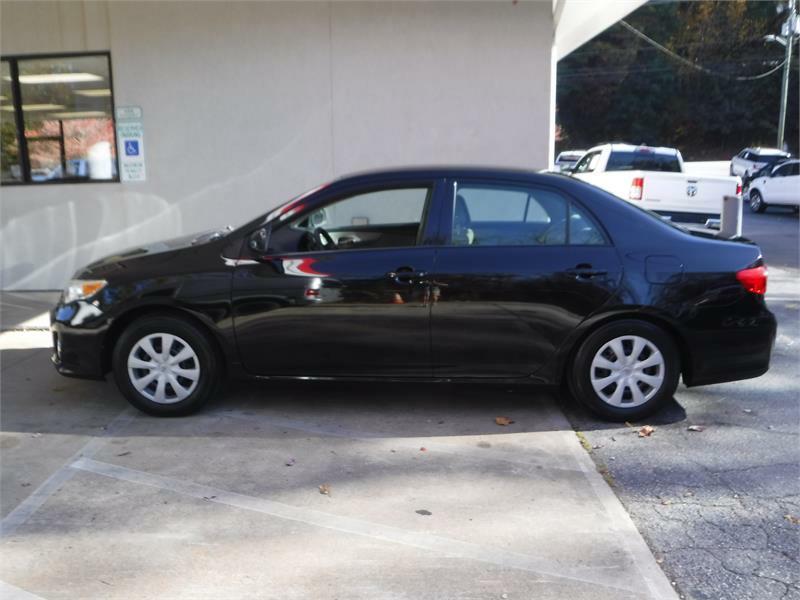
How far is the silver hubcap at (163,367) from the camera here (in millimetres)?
5004

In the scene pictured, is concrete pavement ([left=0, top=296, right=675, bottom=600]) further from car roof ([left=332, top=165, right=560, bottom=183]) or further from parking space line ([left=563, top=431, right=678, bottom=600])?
car roof ([left=332, top=165, right=560, bottom=183])

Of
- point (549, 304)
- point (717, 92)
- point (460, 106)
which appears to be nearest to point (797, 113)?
point (717, 92)

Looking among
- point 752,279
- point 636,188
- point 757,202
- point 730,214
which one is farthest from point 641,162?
point 752,279

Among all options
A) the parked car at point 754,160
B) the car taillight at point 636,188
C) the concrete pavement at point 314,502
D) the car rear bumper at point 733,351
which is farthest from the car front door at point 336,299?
the parked car at point 754,160

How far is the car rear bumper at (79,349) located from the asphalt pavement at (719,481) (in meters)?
3.22

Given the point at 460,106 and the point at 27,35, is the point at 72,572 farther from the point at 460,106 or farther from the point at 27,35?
the point at 27,35

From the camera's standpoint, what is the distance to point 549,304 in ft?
15.7

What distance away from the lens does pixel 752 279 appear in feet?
15.9

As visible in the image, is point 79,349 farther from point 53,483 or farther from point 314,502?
point 314,502

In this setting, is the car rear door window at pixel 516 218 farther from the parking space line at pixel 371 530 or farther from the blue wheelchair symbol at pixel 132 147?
the blue wheelchair symbol at pixel 132 147

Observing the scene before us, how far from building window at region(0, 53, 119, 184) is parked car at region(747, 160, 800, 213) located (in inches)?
741

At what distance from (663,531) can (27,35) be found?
8.62 metres

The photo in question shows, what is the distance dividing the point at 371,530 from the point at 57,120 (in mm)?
7422

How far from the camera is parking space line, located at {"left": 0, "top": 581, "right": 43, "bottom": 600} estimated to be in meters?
3.11
